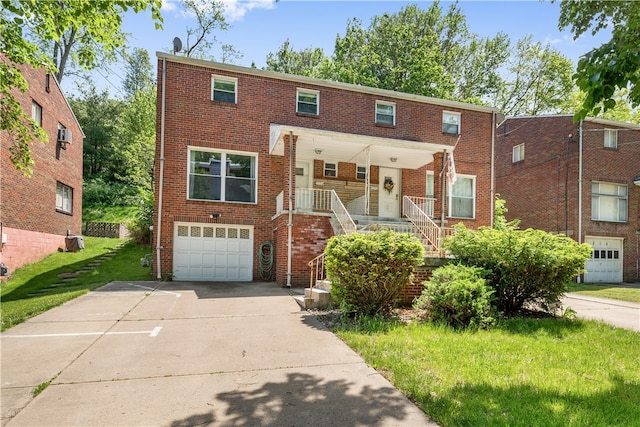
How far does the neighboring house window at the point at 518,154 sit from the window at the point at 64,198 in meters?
23.6

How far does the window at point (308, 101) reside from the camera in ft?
44.5

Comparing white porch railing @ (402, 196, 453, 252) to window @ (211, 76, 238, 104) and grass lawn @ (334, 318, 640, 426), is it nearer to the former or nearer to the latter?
grass lawn @ (334, 318, 640, 426)

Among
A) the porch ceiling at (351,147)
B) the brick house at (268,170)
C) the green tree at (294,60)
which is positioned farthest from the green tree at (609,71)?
the green tree at (294,60)

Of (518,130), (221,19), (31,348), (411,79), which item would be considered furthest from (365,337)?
(221,19)

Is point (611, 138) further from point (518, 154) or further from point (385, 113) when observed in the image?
point (385, 113)

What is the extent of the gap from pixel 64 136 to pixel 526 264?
1916cm

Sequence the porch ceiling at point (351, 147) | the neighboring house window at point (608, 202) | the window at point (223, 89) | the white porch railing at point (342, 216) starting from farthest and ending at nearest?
the neighboring house window at point (608, 202)
the window at point (223, 89)
the porch ceiling at point (351, 147)
the white porch railing at point (342, 216)

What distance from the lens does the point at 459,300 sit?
6086mm

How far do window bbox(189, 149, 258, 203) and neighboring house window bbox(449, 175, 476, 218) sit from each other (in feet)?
26.9

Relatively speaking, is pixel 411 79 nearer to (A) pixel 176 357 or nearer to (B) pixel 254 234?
(B) pixel 254 234

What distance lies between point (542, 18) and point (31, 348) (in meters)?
15.1

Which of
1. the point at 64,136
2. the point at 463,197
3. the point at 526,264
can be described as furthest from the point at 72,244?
the point at 526,264

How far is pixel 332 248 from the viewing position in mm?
6703

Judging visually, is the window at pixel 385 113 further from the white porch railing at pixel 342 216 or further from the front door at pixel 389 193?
the white porch railing at pixel 342 216
